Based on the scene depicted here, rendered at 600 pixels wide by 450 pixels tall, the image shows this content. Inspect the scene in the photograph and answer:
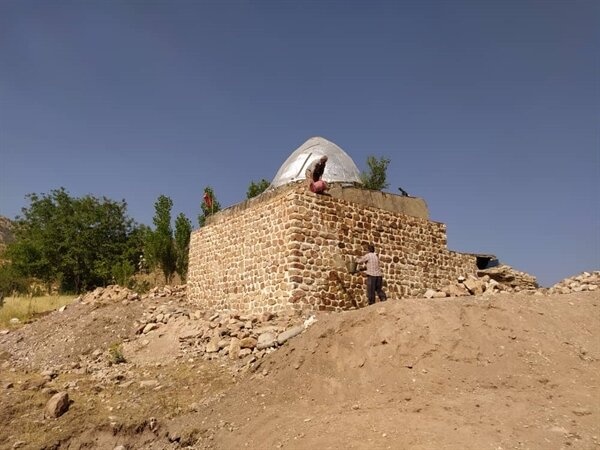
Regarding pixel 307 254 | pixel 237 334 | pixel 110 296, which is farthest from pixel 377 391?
pixel 110 296

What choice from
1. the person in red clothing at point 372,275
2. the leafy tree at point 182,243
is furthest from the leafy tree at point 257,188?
the person in red clothing at point 372,275

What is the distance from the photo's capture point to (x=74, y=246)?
2423cm

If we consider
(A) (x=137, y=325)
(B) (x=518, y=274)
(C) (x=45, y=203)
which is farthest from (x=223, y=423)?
(C) (x=45, y=203)

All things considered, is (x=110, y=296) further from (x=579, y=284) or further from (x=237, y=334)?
(x=579, y=284)

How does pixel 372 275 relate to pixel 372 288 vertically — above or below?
above

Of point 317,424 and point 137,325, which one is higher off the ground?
point 137,325

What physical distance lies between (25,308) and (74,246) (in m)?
8.08

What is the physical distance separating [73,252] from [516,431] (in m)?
24.1

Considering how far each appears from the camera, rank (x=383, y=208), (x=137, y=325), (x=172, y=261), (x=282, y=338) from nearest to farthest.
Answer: (x=282, y=338) < (x=137, y=325) < (x=383, y=208) < (x=172, y=261)

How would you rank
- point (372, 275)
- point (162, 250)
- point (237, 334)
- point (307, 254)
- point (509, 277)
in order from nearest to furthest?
1. point (237, 334)
2. point (372, 275)
3. point (307, 254)
4. point (509, 277)
5. point (162, 250)

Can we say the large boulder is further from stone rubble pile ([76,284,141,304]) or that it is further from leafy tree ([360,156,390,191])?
leafy tree ([360,156,390,191])

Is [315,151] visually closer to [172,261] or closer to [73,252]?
[172,261]

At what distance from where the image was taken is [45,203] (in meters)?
26.8

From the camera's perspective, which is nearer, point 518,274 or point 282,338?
point 282,338
